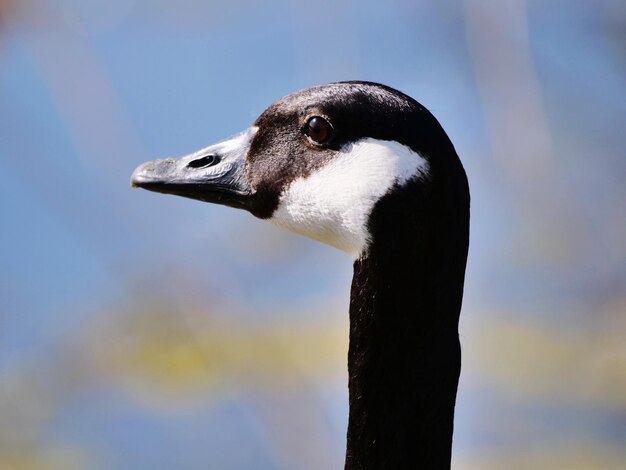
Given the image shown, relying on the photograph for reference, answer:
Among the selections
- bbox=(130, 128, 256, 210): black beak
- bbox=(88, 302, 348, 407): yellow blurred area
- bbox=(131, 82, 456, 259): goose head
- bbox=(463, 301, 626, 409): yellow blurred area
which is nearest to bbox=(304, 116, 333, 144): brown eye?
bbox=(131, 82, 456, 259): goose head

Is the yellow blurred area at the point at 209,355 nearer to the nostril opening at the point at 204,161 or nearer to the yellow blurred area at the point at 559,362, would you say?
the yellow blurred area at the point at 559,362

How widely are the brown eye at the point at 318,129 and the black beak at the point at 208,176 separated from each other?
0.23 m

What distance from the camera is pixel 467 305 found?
312 inches

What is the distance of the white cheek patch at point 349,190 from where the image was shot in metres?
2.25

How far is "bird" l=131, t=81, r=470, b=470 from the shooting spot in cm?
223

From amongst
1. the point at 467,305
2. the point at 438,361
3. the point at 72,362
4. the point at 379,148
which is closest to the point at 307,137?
the point at 379,148

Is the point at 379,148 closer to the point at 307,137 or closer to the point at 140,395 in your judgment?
the point at 307,137

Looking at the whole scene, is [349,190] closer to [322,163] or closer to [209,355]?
[322,163]

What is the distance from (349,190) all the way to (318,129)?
18cm

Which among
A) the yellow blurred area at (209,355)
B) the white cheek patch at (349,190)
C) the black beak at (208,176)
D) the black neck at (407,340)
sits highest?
the yellow blurred area at (209,355)

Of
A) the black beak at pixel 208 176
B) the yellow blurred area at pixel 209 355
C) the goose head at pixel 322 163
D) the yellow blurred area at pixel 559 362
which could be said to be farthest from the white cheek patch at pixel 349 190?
the yellow blurred area at pixel 559 362

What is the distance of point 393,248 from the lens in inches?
88.2

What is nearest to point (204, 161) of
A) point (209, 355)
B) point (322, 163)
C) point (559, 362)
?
point (322, 163)

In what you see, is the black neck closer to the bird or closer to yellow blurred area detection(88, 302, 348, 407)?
the bird
